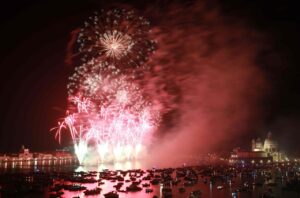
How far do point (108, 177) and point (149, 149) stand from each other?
7050 cm

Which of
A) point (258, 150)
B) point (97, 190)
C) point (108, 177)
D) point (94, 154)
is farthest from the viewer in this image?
point (258, 150)

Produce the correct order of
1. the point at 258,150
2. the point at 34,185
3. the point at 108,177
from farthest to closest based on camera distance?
the point at 258,150
the point at 108,177
the point at 34,185

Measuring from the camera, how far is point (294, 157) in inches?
4338

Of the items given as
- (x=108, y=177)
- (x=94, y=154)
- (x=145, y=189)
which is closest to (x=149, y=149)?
(x=94, y=154)

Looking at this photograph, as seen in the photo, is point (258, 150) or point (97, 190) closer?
point (97, 190)

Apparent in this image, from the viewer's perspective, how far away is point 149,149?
11344 centimetres

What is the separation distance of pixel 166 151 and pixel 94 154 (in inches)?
1309

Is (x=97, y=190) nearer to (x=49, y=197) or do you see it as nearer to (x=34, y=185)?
(x=49, y=197)

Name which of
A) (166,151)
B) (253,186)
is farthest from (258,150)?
(253,186)

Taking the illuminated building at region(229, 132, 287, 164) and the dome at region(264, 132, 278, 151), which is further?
the dome at region(264, 132, 278, 151)

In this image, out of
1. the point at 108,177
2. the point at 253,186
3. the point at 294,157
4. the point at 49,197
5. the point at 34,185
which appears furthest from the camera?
the point at 294,157

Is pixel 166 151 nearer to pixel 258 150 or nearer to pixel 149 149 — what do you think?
pixel 149 149

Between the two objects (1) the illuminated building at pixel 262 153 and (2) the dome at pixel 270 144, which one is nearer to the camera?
(1) the illuminated building at pixel 262 153

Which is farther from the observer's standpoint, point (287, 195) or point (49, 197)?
point (287, 195)
